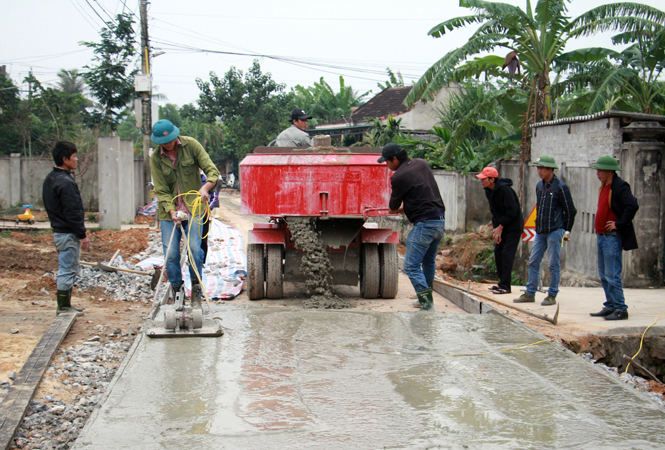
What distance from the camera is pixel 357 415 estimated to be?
10.7 feet

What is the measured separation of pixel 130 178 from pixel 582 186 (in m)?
12.1

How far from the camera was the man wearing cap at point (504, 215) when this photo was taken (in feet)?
25.4

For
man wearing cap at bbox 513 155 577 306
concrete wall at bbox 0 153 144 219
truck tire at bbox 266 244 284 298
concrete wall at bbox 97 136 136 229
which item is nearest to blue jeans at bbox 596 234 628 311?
man wearing cap at bbox 513 155 577 306

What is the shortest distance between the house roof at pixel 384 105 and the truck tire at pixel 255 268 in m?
23.3

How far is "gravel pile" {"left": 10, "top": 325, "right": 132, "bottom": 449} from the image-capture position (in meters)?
3.67

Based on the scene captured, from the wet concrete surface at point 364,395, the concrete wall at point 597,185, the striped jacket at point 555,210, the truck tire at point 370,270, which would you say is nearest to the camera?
the wet concrete surface at point 364,395

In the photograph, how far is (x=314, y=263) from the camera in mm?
6797

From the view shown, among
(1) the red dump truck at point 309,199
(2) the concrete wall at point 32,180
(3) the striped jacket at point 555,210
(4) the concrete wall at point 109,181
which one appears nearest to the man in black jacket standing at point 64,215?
(1) the red dump truck at point 309,199

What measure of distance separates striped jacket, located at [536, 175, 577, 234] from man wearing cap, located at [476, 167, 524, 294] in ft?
2.35

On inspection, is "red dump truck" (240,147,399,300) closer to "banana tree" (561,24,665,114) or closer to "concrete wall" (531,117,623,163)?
"concrete wall" (531,117,623,163)

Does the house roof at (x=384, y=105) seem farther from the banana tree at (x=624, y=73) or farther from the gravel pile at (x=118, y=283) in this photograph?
the gravel pile at (x=118, y=283)

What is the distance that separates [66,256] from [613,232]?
19.7 ft

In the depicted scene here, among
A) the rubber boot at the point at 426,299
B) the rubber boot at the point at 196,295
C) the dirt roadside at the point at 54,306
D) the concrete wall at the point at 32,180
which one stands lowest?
the dirt roadside at the point at 54,306

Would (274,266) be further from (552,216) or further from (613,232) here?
(613,232)
